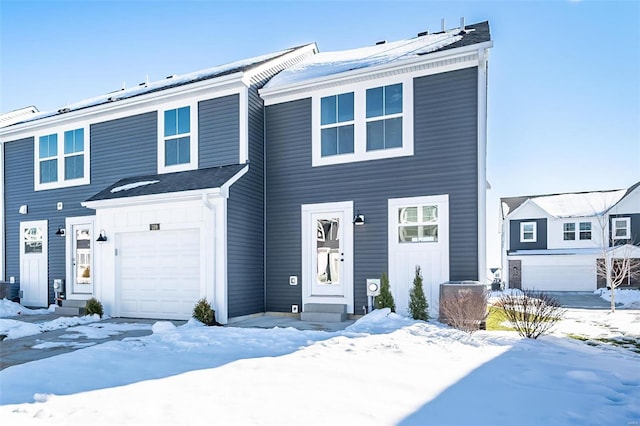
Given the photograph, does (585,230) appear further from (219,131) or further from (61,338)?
(61,338)

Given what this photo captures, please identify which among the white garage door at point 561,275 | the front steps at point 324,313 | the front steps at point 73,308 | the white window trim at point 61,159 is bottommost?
the white garage door at point 561,275

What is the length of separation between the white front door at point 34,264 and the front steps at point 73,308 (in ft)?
6.32

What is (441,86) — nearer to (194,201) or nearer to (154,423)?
(194,201)

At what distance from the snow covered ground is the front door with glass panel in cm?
623

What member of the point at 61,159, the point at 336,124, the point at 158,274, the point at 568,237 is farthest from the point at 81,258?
the point at 568,237

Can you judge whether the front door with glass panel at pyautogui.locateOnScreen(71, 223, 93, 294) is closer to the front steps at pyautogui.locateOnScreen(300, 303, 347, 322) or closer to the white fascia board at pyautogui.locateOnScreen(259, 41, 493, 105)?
the front steps at pyautogui.locateOnScreen(300, 303, 347, 322)

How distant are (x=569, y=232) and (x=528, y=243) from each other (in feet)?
7.87

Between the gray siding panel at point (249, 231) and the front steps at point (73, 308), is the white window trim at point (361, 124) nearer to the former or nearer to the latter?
the gray siding panel at point (249, 231)

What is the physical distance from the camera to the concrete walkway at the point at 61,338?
6.22m

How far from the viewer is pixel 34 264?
42.8ft

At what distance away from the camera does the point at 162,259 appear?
1014 centimetres

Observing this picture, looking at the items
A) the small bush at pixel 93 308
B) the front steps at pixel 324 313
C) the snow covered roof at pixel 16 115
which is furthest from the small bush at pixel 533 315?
the snow covered roof at pixel 16 115

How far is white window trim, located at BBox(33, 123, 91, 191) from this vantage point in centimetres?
1236

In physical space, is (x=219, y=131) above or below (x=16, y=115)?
below
